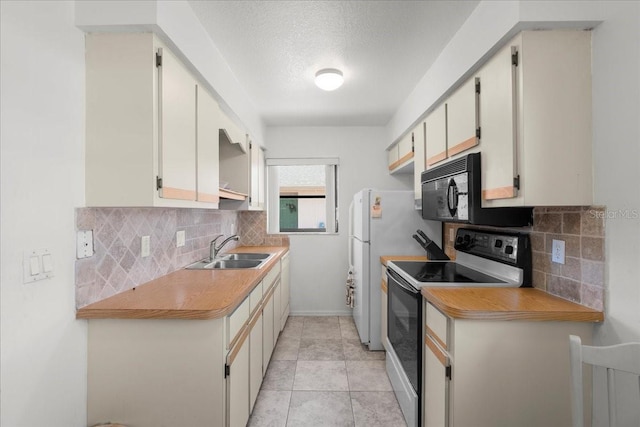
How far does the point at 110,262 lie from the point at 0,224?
1.80 feet

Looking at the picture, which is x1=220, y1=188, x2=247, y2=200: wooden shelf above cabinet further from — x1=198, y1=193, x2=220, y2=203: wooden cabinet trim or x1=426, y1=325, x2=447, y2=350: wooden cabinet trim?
x1=426, y1=325, x2=447, y2=350: wooden cabinet trim

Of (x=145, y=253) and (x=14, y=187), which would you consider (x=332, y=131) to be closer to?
(x=145, y=253)

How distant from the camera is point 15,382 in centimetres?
103

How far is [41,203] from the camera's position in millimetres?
1120

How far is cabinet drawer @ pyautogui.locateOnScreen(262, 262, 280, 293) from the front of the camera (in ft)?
7.29

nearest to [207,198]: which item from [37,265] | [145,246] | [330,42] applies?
[145,246]

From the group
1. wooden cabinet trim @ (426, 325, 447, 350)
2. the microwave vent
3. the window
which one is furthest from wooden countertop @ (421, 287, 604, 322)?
the window

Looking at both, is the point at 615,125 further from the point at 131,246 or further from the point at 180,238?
the point at 180,238

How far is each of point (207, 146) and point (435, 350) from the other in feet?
5.50

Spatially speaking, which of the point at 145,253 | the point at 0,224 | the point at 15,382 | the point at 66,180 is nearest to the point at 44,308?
the point at 15,382

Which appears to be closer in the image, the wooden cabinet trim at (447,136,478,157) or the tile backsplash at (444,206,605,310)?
the tile backsplash at (444,206,605,310)

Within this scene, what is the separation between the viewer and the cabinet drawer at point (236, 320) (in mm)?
1381

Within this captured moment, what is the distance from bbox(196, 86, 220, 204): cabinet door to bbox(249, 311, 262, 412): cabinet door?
81cm

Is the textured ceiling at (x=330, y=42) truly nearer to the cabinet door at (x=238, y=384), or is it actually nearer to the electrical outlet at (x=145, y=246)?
the electrical outlet at (x=145, y=246)
